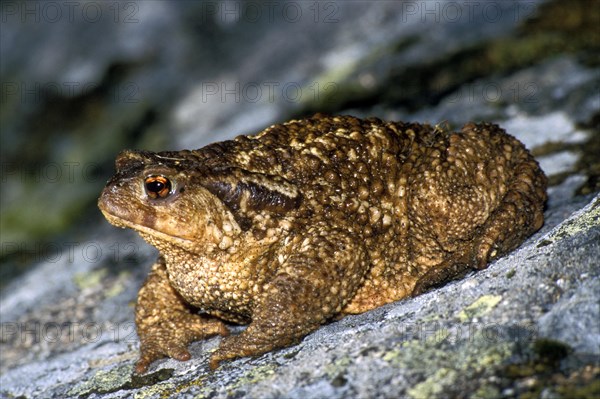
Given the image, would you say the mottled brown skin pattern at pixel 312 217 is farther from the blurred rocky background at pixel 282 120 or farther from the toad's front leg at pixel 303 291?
the blurred rocky background at pixel 282 120

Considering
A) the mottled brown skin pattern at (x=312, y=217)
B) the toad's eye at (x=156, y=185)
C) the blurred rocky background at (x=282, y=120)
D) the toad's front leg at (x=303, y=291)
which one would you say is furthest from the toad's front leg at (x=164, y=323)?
→ the toad's eye at (x=156, y=185)

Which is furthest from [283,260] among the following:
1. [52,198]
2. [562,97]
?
[52,198]

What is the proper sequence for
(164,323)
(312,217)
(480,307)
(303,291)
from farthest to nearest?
(164,323), (312,217), (303,291), (480,307)

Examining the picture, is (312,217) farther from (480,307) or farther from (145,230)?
(480,307)

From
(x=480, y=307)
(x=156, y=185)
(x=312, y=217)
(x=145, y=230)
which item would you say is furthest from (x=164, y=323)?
(x=480, y=307)

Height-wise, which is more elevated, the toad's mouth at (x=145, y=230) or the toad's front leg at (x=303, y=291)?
the toad's mouth at (x=145, y=230)

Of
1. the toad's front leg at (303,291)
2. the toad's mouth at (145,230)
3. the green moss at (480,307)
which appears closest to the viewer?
the green moss at (480,307)

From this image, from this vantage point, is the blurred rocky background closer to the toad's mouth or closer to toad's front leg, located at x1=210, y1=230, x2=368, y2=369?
toad's front leg, located at x1=210, y1=230, x2=368, y2=369
